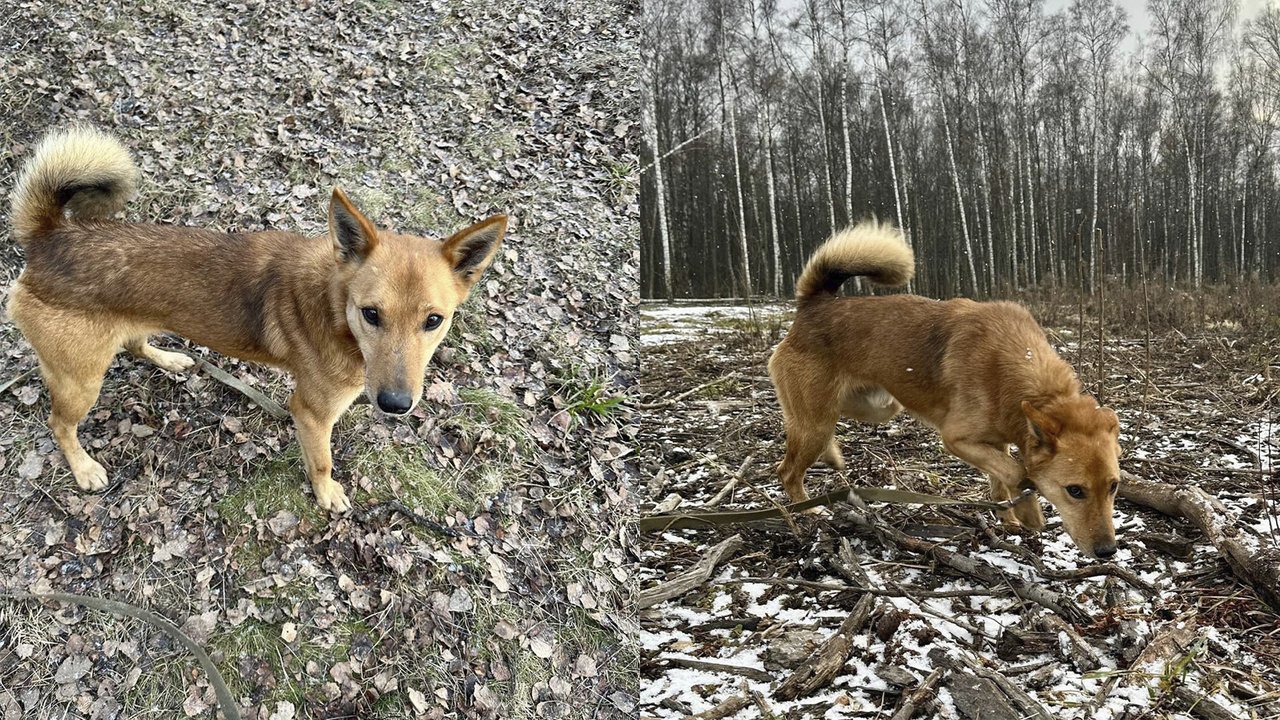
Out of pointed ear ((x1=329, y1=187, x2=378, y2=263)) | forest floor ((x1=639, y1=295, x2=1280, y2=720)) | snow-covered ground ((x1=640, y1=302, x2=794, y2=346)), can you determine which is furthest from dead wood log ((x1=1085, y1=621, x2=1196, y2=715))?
snow-covered ground ((x1=640, y1=302, x2=794, y2=346))

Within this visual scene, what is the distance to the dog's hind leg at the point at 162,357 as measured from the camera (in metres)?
4.61

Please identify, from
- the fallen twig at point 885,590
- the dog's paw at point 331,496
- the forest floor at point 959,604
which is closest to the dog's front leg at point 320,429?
the dog's paw at point 331,496

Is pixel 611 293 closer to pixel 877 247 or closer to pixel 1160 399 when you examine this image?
pixel 877 247

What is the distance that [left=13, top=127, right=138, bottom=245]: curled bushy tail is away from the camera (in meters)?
3.83

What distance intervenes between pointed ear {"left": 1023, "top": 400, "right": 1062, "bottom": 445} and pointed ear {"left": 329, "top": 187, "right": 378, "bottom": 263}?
3.56 metres

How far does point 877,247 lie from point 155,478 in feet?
16.2

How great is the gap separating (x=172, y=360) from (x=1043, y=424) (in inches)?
213

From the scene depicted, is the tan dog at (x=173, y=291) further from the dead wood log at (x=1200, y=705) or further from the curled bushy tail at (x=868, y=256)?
the dead wood log at (x=1200, y=705)

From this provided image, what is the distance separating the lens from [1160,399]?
22.1ft

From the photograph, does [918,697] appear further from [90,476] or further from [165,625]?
[90,476]

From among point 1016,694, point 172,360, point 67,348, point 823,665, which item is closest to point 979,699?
point 1016,694

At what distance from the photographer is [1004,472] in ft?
14.4

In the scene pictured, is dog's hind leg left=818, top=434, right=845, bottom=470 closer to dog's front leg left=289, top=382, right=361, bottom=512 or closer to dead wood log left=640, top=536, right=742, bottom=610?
dead wood log left=640, top=536, right=742, bottom=610

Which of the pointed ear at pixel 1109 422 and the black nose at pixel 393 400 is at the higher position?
the black nose at pixel 393 400
